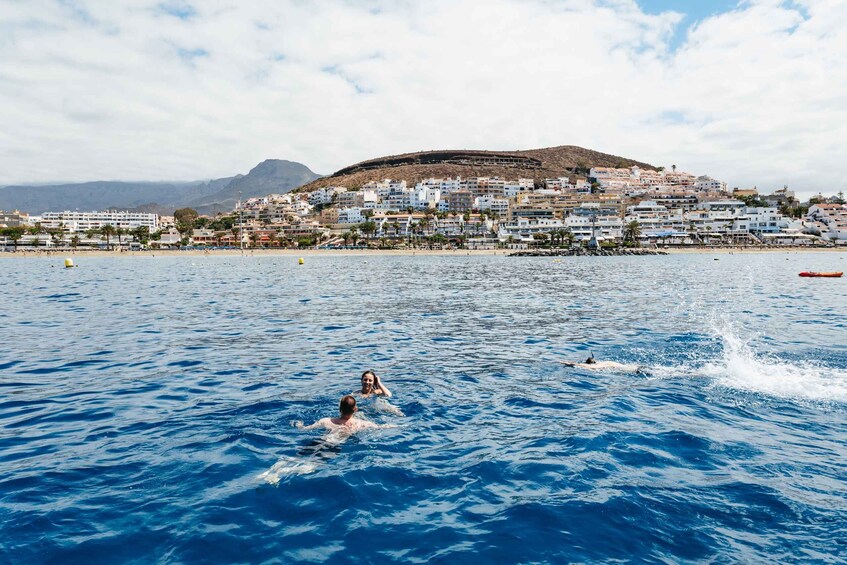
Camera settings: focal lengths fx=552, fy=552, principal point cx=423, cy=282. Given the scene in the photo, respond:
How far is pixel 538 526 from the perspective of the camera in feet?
23.6

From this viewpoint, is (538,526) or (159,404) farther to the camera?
(159,404)

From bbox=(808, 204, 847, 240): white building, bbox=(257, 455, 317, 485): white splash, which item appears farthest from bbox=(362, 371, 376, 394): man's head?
bbox=(808, 204, 847, 240): white building

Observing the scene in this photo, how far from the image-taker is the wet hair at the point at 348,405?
10367 millimetres

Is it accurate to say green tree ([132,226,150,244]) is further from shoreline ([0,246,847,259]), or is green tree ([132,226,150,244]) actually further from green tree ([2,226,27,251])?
green tree ([2,226,27,251])

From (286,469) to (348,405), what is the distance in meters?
1.80

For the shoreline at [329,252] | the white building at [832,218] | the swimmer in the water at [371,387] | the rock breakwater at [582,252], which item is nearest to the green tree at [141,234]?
the shoreline at [329,252]

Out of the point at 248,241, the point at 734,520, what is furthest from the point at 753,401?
the point at 248,241

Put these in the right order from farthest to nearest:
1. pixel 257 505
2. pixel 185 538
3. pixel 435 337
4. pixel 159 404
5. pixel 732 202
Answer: pixel 732 202 → pixel 435 337 → pixel 159 404 → pixel 257 505 → pixel 185 538

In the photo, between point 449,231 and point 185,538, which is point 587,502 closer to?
point 185,538

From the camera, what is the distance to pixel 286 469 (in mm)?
8938

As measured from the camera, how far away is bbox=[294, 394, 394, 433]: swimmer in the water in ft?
34.1

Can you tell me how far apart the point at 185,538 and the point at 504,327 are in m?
18.4

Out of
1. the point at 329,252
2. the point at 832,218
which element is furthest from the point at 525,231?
the point at 832,218

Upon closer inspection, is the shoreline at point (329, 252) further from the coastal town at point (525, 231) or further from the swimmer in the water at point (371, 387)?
the swimmer in the water at point (371, 387)
